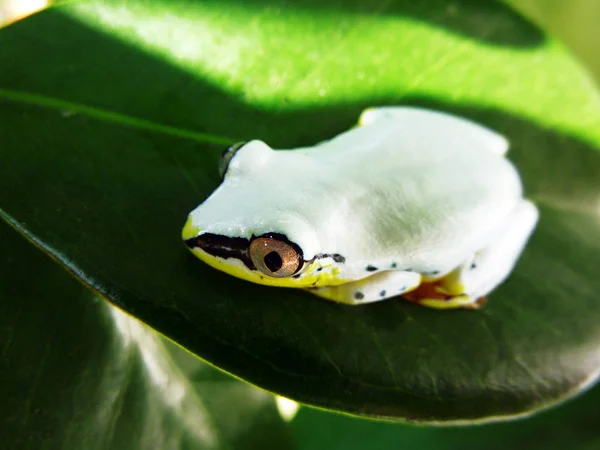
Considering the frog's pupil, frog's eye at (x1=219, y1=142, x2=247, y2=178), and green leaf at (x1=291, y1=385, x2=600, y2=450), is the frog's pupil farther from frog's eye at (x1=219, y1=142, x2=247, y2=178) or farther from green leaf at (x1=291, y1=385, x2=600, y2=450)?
green leaf at (x1=291, y1=385, x2=600, y2=450)

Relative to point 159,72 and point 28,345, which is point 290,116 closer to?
point 159,72

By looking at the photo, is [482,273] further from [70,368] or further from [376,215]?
[70,368]

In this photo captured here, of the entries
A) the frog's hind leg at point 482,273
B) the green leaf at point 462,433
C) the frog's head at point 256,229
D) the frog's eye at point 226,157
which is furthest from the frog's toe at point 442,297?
the green leaf at point 462,433

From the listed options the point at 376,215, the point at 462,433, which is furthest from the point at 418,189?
the point at 462,433

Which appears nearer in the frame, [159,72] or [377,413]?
[377,413]

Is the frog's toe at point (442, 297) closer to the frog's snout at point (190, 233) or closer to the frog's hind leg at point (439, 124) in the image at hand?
the frog's hind leg at point (439, 124)

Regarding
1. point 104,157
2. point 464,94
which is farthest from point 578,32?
point 104,157
